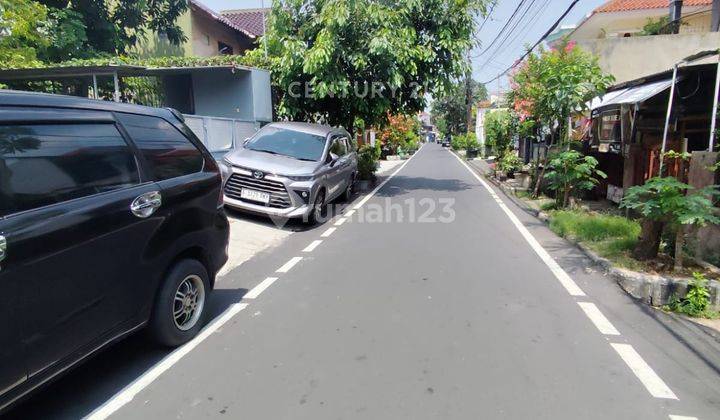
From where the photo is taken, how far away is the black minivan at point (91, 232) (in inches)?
98.6

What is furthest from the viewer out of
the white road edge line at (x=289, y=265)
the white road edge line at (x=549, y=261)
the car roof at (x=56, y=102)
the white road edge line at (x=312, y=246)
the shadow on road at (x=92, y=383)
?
the white road edge line at (x=312, y=246)

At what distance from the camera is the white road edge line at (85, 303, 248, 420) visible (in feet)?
10.0

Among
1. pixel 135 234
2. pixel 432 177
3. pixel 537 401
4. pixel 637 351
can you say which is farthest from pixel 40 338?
pixel 432 177

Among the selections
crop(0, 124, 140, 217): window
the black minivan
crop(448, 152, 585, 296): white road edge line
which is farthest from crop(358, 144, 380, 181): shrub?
crop(0, 124, 140, 217): window

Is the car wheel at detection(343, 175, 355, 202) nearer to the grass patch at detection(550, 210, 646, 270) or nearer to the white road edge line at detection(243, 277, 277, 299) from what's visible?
the grass patch at detection(550, 210, 646, 270)

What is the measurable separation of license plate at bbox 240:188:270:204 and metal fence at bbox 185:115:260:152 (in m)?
2.12

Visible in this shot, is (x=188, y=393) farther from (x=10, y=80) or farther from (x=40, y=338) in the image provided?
(x=10, y=80)

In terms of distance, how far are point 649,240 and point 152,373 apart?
5.60 meters

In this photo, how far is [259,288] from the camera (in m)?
5.48

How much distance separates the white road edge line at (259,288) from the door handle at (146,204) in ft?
6.37

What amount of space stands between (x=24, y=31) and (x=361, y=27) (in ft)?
25.7

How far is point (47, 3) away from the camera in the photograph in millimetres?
14773

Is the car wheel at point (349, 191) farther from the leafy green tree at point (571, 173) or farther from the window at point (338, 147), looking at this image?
the leafy green tree at point (571, 173)

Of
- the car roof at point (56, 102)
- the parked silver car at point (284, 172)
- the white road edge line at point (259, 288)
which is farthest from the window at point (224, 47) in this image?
the car roof at point (56, 102)
